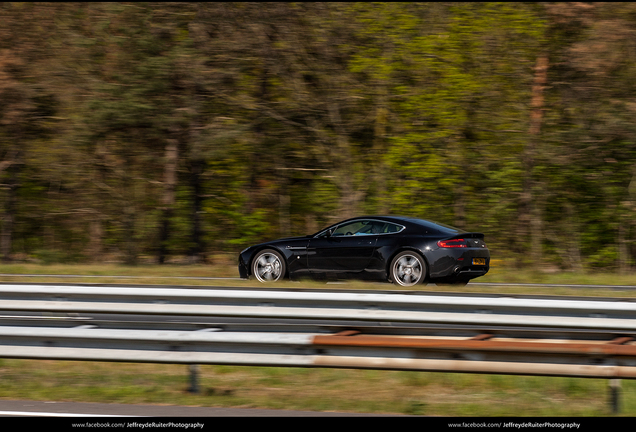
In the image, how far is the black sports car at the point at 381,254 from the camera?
41.0 feet

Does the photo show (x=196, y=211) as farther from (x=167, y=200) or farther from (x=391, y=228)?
(x=391, y=228)

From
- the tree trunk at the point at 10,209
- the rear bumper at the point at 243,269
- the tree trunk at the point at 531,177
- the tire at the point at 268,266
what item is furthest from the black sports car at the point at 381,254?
the tree trunk at the point at 10,209

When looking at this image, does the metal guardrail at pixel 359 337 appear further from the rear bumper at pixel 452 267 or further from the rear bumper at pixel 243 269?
the rear bumper at pixel 243 269

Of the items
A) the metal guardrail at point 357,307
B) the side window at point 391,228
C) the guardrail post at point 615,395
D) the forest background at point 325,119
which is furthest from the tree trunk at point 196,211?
the guardrail post at point 615,395

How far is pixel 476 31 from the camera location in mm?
18688

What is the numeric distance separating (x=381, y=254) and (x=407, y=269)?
1.63 feet

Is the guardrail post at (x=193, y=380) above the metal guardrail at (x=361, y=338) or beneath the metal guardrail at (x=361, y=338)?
beneath

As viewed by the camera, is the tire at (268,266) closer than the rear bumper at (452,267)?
No

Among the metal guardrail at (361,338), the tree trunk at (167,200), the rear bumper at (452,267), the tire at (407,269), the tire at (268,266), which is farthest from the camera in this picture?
the tree trunk at (167,200)

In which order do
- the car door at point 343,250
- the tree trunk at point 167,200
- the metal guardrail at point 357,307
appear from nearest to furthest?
1. the metal guardrail at point 357,307
2. the car door at point 343,250
3. the tree trunk at point 167,200

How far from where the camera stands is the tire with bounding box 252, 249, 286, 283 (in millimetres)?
13828

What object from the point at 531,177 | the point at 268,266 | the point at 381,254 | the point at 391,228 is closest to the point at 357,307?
the point at 381,254

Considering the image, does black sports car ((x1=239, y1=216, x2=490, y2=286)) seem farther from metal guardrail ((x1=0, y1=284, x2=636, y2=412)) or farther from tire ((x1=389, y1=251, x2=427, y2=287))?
metal guardrail ((x1=0, y1=284, x2=636, y2=412))

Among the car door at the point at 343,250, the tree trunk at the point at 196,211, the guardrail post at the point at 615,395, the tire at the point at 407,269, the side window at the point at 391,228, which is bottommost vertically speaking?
the guardrail post at the point at 615,395
